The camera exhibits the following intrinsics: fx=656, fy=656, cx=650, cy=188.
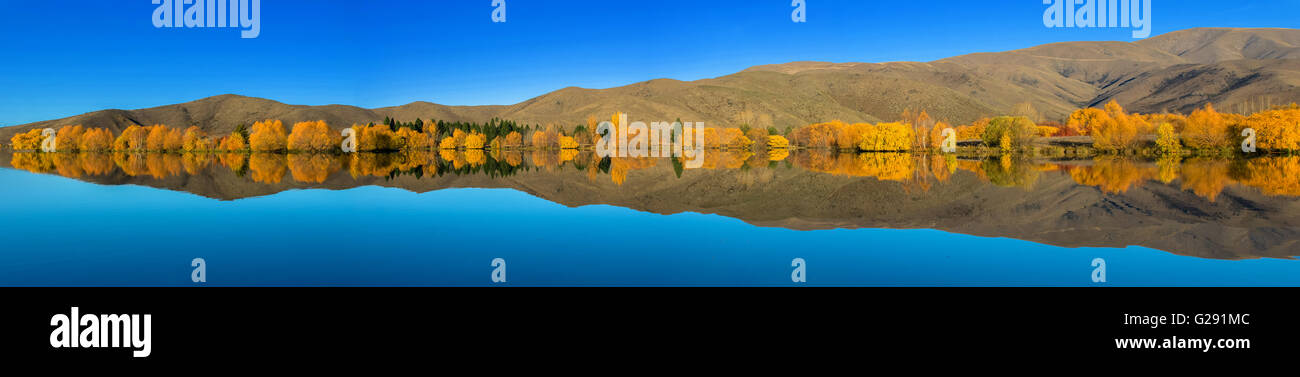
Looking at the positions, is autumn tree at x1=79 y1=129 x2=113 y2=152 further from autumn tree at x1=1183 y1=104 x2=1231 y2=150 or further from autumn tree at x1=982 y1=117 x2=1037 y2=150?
autumn tree at x1=1183 y1=104 x2=1231 y2=150

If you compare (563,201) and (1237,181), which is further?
(1237,181)

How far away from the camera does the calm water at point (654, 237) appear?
11.4m

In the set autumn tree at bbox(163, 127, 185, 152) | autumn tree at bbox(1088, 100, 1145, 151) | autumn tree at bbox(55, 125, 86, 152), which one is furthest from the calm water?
autumn tree at bbox(55, 125, 86, 152)

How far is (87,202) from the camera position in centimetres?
2503

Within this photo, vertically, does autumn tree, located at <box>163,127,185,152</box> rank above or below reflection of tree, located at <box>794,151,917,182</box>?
above

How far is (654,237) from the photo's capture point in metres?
15.8

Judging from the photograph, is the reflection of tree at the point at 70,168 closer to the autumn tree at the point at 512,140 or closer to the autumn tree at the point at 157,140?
the autumn tree at the point at 157,140

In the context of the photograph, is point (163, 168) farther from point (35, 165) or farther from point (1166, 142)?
point (1166, 142)

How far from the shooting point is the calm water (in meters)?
11.4
